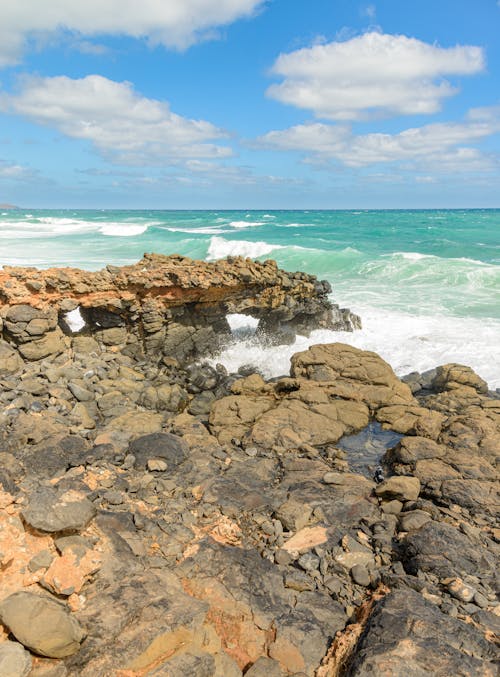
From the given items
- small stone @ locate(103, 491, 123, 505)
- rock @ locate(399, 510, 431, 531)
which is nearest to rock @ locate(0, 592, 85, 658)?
small stone @ locate(103, 491, 123, 505)

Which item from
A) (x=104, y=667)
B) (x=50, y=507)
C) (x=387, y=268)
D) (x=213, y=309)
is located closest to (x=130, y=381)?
(x=213, y=309)

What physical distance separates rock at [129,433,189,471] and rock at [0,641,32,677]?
419 cm

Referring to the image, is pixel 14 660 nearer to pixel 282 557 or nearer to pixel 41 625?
pixel 41 625

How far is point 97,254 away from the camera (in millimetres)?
39594

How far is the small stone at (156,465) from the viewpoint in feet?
25.1

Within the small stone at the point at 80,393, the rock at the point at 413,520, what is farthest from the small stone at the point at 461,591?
the small stone at the point at 80,393

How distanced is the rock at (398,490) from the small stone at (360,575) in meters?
1.87

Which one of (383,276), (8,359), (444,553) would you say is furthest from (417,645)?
(383,276)

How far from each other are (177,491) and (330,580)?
270 cm

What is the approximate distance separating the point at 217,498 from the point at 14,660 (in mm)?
3782

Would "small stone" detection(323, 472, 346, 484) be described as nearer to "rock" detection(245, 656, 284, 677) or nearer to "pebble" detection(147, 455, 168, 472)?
"pebble" detection(147, 455, 168, 472)

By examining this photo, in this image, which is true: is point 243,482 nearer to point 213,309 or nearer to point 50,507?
point 50,507

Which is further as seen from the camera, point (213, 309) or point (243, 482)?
point (213, 309)

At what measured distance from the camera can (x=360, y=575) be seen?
562 centimetres
